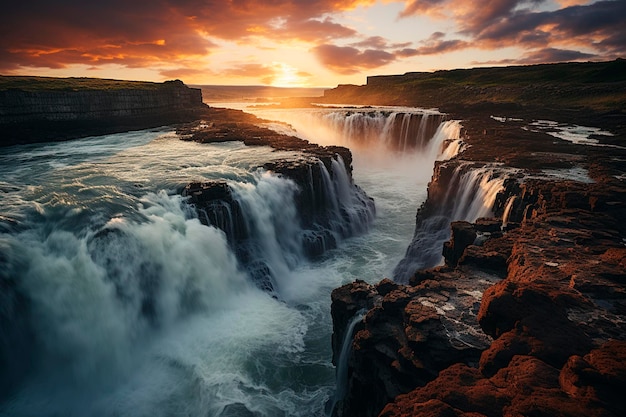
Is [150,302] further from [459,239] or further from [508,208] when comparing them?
[508,208]

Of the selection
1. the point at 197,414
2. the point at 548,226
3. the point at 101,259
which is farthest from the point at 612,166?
the point at 101,259

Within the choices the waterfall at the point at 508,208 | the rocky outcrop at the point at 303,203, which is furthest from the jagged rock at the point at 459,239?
the rocky outcrop at the point at 303,203

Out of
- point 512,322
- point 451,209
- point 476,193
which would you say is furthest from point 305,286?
point 512,322

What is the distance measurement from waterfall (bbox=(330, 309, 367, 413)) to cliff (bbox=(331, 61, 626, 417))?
263 mm

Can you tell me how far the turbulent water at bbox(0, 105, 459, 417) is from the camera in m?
11.5

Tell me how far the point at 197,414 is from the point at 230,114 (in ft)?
178

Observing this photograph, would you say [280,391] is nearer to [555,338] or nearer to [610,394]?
[555,338]

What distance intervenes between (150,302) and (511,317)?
13363 mm

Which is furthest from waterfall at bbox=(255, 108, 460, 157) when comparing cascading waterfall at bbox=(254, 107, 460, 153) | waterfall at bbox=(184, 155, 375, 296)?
waterfall at bbox=(184, 155, 375, 296)

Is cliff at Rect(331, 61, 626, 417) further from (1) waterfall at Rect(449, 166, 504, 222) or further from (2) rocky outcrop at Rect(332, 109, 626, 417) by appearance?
(1) waterfall at Rect(449, 166, 504, 222)

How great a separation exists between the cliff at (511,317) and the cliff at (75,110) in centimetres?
3923

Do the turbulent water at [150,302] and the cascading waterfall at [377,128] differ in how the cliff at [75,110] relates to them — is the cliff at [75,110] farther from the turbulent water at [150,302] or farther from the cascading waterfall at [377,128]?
the cascading waterfall at [377,128]

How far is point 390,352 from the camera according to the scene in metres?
8.28

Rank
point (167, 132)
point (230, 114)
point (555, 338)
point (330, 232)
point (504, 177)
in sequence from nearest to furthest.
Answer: point (555, 338) < point (504, 177) < point (330, 232) < point (167, 132) < point (230, 114)
